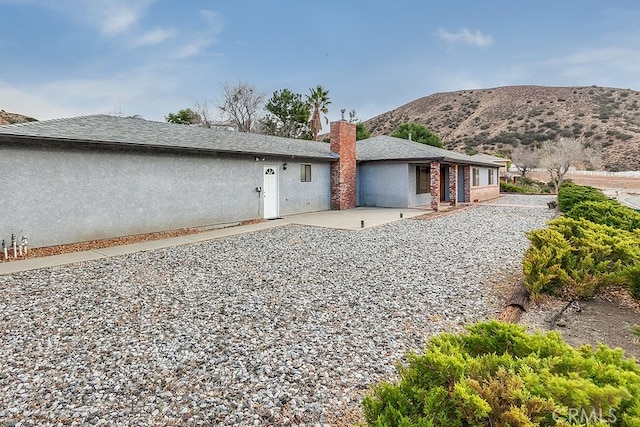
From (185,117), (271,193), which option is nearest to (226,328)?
(271,193)

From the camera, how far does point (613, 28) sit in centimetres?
2147

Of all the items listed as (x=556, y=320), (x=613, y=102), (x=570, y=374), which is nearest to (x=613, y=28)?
(x=556, y=320)

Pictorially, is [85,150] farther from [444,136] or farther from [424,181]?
[444,136]

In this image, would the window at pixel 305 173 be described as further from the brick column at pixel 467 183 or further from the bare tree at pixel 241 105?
the bare tree at pixel 241 105

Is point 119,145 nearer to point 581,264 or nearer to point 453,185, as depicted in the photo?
point 581,264

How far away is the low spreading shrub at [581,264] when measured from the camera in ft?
17.5

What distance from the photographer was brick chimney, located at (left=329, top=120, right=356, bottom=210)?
60.2 ft

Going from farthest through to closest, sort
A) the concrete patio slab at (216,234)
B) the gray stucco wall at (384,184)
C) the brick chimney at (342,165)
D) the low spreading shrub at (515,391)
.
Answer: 1. the gray stucco wall at (384,184)
2. the brick chimney at (342,165)
3. the concrete patio slab at (216,234)
4. the low spreading shrub at (515,391)

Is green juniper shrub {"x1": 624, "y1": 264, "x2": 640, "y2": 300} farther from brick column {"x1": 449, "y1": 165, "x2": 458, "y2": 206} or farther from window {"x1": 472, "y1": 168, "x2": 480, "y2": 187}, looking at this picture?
window {"x1": 472, "y1": 168, "x2": 480, "y2": 187}

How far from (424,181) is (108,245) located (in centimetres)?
1600

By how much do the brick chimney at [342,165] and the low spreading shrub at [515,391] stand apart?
1626 centimetres

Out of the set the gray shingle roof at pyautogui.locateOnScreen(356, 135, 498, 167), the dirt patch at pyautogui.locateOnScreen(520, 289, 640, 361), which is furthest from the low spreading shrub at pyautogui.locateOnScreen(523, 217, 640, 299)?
the gray shingle roof at pyautogui.locateOnScreen(356, 135, 498, 167)

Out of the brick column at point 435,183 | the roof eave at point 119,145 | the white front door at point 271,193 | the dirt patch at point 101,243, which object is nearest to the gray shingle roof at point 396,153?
the brick column at point 435,183

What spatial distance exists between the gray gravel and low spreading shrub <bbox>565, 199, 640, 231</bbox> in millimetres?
1870
